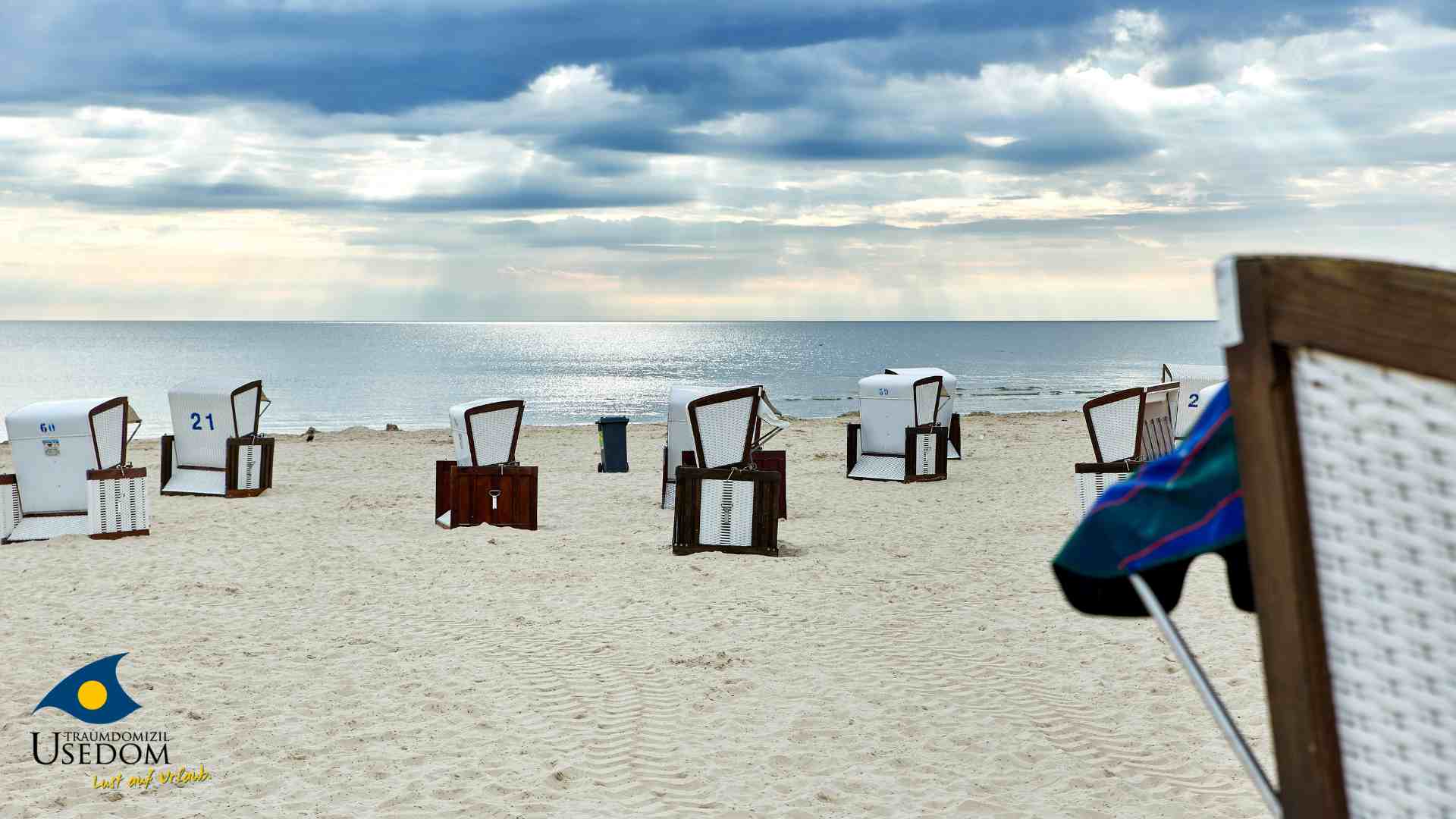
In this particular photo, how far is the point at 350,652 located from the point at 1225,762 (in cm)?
544

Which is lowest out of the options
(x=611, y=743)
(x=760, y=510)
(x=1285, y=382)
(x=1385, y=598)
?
(x=611, y=743)

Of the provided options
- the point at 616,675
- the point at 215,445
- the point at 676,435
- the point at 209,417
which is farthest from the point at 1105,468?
the point at 209,417

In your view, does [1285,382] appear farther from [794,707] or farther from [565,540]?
[565,540]

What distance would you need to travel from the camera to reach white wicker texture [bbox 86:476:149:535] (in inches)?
474

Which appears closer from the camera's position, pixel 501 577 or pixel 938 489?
pixel 501 577

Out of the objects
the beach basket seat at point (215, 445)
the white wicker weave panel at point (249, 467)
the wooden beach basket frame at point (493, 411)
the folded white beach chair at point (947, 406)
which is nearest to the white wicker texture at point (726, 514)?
the wooden beach basket frame at point (493, 411)

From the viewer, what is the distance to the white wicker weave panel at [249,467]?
16.0 metres

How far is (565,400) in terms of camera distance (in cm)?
6241

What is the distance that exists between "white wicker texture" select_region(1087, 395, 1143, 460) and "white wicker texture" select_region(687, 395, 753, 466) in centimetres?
383

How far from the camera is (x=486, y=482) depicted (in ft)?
42.5

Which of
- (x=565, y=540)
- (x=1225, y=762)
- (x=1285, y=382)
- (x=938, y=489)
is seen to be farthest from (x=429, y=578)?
(x=1285, y=382)

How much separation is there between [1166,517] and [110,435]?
43.3 feet

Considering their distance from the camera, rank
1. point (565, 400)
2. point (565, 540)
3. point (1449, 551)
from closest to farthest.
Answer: point (1449, 551)
point (565, 540)
point (565, 400)

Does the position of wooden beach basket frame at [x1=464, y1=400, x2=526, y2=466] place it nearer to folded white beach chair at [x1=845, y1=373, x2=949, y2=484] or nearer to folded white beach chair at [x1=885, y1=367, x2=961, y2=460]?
folded white beach chair at [x1=845, y1=373, x2=949, y2=484]
